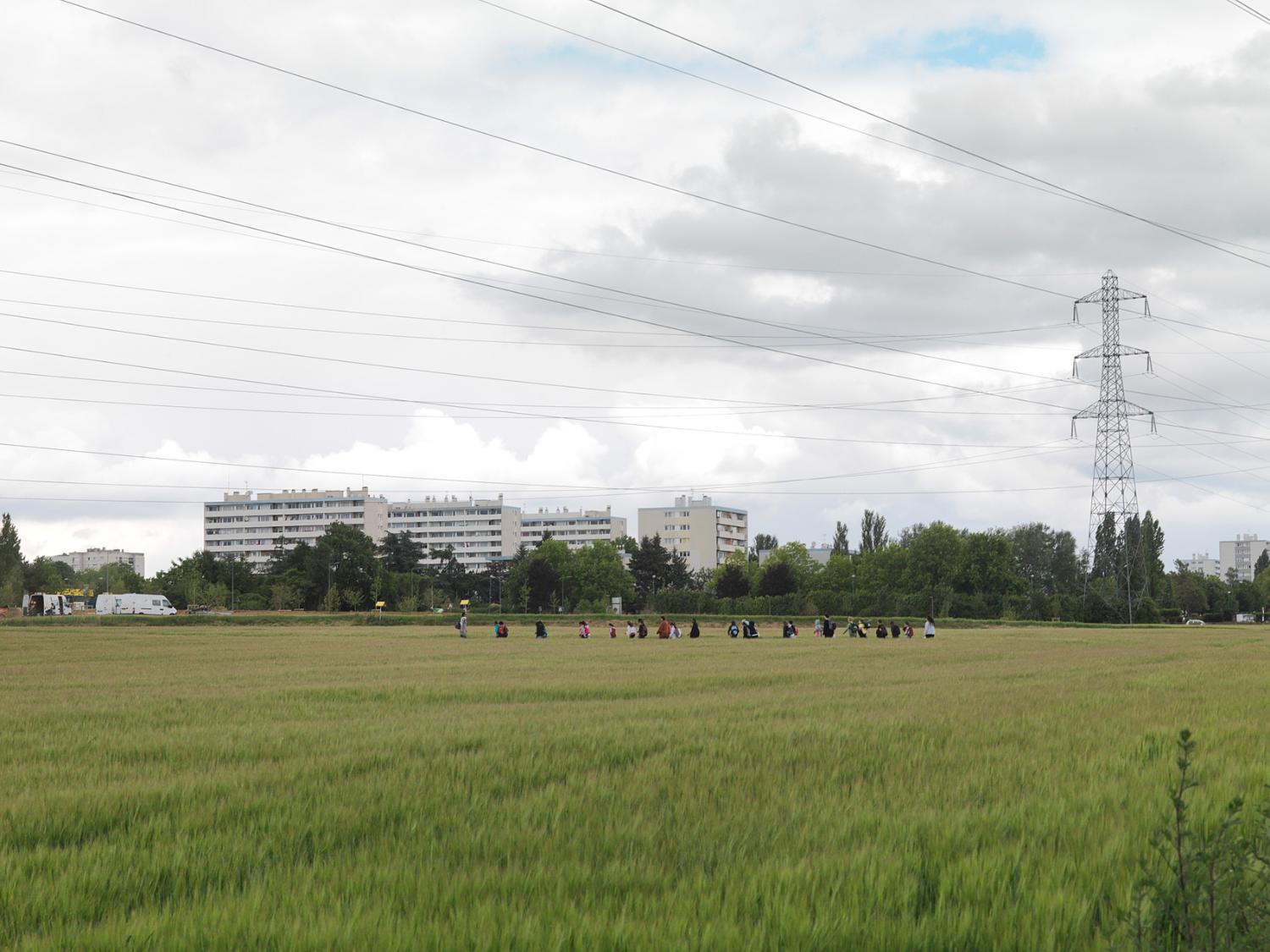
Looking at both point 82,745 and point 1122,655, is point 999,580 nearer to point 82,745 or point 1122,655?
point 1122,655

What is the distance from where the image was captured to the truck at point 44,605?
380 ft

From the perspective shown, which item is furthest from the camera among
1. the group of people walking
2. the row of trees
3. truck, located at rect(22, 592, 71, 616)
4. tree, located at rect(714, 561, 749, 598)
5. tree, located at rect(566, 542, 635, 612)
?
tree, located at rect(566, 542, 635, 612)

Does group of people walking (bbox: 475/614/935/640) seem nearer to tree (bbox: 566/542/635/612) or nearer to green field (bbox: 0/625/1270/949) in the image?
green field (bbox: 0/625/1270/949)

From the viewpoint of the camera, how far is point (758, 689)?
83.2 ft

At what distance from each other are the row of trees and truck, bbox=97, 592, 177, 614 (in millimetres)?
13423

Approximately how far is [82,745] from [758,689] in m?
14.5

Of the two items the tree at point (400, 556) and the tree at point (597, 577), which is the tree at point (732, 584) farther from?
the tree at point (400, 556)

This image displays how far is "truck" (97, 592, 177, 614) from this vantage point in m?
126

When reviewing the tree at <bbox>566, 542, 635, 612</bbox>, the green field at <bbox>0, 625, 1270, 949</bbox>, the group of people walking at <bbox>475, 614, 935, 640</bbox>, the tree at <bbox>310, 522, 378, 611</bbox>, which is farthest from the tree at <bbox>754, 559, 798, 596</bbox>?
the green field at <bbox>0, 625, 1270, 949</bbox>

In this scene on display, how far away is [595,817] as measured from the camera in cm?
935

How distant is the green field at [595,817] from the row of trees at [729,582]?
101 meters

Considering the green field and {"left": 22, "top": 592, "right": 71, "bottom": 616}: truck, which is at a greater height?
the green field

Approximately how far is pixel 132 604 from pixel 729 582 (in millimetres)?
74393

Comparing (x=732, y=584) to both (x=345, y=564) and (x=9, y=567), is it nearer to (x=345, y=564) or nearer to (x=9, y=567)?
(x=345, y=564)
